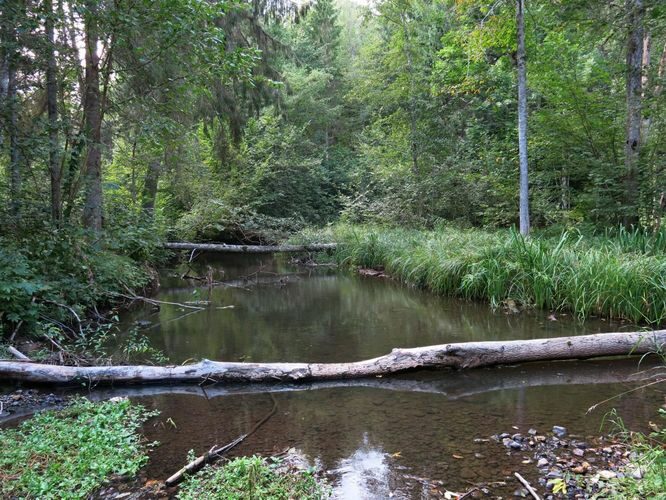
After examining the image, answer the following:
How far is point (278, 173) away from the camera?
66.9 ft

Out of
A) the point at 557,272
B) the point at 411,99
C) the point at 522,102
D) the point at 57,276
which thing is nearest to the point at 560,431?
the point at 557,272

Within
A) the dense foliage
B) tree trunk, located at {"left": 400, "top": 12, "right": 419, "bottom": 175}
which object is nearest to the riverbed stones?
the dense foliage

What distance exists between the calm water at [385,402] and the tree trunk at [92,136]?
84.0 inches

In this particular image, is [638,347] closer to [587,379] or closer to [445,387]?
[587,379]

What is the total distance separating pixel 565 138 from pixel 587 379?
7020 mm

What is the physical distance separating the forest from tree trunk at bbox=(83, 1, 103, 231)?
0.15ft

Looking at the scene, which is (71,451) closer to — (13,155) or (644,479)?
(644,479)

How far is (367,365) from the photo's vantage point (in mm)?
4820

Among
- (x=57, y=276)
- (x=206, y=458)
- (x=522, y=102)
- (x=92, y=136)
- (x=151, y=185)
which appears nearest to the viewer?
(x=206, y=458)

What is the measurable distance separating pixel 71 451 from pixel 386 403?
264cm

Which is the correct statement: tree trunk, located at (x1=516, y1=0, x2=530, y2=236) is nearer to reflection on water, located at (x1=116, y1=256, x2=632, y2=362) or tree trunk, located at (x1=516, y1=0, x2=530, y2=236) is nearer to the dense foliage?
the dense foliage

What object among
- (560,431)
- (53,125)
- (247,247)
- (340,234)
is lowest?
(560,431)

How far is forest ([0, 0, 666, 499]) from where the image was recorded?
4660mm

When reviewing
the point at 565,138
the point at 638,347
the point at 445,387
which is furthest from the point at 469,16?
the point at 445,387
